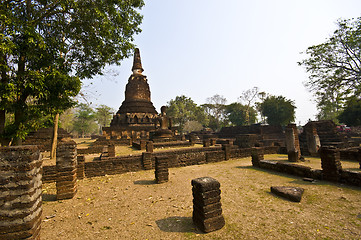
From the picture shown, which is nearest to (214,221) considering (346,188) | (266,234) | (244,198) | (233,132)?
(266,234)

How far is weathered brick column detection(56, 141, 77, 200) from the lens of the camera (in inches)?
182

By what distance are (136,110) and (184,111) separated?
78.9ft

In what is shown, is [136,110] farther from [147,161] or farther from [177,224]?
[177,224]

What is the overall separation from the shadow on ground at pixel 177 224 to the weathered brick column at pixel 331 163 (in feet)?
16.8

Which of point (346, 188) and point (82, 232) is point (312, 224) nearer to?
point (346, 188)

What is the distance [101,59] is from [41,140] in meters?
12.7

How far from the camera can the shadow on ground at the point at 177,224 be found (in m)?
2.98

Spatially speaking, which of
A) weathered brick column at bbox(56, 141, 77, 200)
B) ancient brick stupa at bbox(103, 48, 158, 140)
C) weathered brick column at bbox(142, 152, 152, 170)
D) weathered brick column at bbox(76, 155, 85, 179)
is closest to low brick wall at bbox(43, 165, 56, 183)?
weathered brick column at bbox(76, 155, 85, 179)

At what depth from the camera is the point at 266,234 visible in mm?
2725

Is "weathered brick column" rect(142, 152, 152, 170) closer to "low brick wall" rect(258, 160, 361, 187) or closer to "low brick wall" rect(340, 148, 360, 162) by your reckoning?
"low brick wall" rect(258, 160, 361, 187)

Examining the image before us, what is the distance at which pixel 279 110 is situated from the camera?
3719cm

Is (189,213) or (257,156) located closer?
(189,213)

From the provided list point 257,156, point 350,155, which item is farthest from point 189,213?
point 350,155

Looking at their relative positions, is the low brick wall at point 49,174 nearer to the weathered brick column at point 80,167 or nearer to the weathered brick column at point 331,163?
the weathered brick column at point 80,167
